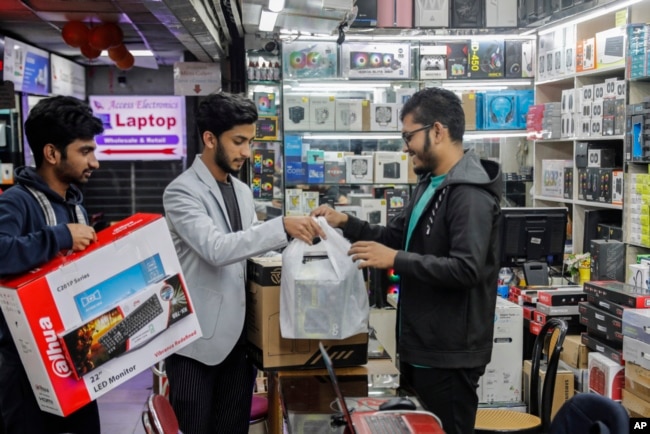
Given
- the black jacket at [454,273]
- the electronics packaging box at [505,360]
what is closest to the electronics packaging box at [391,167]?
the electronics packaging box at [505,360]

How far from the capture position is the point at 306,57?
648 centimetres

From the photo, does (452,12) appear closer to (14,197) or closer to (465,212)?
(465,212)

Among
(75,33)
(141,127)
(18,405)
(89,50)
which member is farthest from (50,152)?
(141,127)

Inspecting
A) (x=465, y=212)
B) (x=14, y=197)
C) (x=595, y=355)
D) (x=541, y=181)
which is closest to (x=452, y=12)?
(x=541, y=181)

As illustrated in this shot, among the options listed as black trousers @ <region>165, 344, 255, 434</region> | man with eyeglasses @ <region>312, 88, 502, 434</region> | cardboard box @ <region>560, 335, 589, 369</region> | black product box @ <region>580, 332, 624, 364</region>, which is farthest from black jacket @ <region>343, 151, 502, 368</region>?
cardboard box @ <region>560, 335, 589, 369</region>

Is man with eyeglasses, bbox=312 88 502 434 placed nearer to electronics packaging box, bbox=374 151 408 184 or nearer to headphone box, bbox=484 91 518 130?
electronics packaging box, bbox=374 151 408 184

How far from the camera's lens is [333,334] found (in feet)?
7.92

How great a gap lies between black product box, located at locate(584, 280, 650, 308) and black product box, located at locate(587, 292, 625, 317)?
14 mm

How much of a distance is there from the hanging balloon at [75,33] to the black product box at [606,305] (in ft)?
16.7

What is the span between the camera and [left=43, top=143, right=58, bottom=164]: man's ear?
93.7 inches

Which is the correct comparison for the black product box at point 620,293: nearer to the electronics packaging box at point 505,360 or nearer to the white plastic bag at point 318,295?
the electronics packaging box at point 505,360

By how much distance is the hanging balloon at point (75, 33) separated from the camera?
21.8 ft

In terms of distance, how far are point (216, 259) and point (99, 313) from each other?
478mm

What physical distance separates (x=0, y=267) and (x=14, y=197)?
0.99 feet
